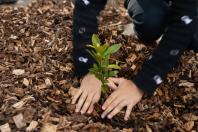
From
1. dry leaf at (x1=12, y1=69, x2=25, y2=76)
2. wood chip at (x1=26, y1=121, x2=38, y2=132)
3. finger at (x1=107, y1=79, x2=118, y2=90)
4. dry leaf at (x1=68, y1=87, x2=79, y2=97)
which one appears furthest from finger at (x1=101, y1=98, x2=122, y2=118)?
dry leaf at (x1=12, y1=69, x2=25, y2=76)

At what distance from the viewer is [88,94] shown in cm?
234

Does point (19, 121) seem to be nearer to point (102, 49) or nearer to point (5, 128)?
point (5, 128)

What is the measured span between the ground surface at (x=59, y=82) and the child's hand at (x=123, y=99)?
0.04m

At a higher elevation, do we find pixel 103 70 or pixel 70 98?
pixel 103 70

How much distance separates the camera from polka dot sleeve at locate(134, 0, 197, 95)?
2.20 m

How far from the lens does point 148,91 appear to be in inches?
91.7

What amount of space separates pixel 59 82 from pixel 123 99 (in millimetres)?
451

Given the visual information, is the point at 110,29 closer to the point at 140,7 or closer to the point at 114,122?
the point at 140,7

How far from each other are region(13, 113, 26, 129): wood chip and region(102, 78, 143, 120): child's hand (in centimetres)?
41

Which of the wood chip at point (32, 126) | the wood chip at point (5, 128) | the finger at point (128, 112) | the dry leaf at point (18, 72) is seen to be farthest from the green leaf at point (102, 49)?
the dry leaf at point (18, 72)

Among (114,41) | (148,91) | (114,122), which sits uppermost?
(114,41)

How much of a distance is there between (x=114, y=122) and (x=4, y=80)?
0.74m

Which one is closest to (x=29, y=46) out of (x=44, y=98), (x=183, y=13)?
(x=44, y=98)

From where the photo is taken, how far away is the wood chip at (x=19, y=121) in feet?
7.42
